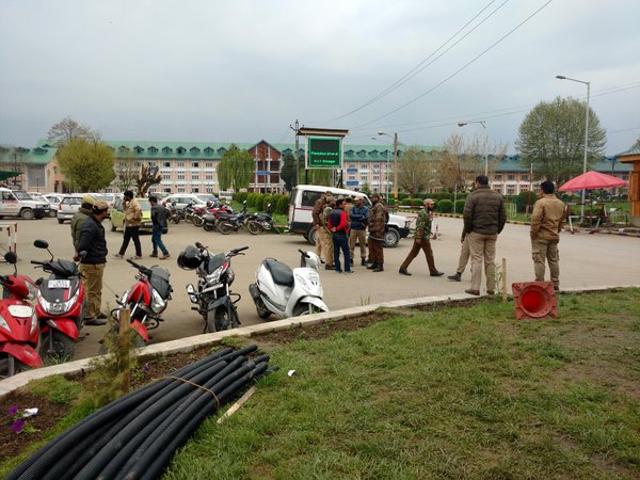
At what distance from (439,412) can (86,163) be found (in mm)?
57190

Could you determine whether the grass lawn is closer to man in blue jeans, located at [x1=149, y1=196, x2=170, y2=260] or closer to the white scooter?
the white scooter

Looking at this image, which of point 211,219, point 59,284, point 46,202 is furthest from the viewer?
point 46,202

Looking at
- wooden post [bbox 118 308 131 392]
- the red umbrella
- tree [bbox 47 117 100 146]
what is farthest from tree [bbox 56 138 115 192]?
wooden post [bbox 118 308 131 392]

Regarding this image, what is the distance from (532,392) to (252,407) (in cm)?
196

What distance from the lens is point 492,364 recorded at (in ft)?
14.2

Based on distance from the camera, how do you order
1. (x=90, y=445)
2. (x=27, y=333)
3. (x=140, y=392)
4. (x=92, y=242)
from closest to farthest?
1. (x=90, y=445)
2. (x=140, y=392)
3. (x=27, y=333)
4. (x=92, y=242)

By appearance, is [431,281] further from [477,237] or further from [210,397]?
[210,397]

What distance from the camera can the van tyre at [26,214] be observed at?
109ft

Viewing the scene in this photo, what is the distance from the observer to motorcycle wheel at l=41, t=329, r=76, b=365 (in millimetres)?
5414

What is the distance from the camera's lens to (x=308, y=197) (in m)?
17.3

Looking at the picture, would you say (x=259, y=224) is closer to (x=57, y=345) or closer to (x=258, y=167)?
(x=57, y=345)

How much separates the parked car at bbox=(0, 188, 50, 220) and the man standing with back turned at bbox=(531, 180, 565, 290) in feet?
108

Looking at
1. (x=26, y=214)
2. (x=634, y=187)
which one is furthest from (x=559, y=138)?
(x=26, y=214)

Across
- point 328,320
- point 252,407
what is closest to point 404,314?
point 328,320
